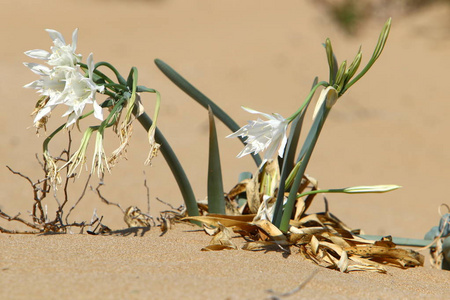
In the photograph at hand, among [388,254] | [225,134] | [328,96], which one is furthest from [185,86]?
[225,134]

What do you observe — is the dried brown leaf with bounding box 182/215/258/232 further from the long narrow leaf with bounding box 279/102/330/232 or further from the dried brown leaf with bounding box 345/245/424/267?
the dried brown leaf with bounding box 345/245/424/267

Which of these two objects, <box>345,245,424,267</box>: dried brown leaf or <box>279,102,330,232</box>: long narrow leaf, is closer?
<box>279,102,330,232</box>: long narrow leaf

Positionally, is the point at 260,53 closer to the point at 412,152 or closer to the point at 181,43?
the point at 181,43

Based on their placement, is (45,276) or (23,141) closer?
(45,276)

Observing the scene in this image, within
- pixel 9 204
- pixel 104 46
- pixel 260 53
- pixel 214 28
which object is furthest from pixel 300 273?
pixel 214 28

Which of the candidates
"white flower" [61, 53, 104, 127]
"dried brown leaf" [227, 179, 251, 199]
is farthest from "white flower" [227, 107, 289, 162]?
"dried brown leaf" [227, 179, 251, 199]

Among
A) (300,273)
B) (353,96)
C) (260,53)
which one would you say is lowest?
(300,273)
